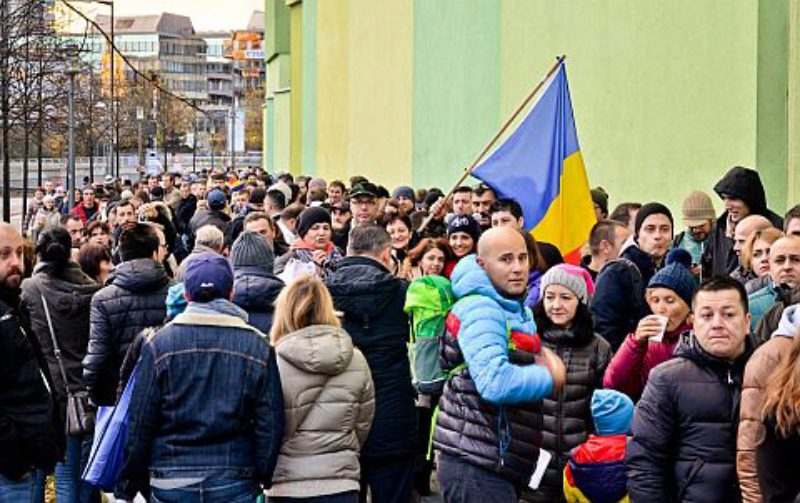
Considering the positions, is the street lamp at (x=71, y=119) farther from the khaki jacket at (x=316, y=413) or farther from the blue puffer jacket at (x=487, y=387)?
the blue puffer jacket at (x=487, y=387)

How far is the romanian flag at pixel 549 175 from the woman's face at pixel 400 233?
3.75ft

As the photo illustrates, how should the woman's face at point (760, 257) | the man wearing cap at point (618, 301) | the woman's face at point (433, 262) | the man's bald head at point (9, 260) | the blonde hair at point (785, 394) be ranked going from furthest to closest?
the woman's face at point (433, 262), the man wearing cap at point (618, 301), the woman's face at point (760, 257), the man's bald head at point (9, 260), the blonde hair at point (785, 394)

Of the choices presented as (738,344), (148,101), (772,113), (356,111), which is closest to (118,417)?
(738,344)

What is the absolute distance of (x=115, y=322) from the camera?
945cm

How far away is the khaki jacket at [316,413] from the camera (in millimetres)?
7656

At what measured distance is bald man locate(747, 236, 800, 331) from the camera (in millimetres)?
8570

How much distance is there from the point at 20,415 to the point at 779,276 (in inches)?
155

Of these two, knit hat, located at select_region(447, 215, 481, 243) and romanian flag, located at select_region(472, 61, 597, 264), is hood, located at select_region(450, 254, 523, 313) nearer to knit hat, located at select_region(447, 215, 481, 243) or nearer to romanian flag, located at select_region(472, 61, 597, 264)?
knit hat, located at select_region(447, 215, 481, 243)

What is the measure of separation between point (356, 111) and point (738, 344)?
31352 mm

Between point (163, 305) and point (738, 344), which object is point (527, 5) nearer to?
point (163, 305)

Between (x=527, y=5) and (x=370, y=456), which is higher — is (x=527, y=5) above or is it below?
above

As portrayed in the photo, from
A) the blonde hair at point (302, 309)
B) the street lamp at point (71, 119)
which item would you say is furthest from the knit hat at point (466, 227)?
the street lamp at point (71, 119)

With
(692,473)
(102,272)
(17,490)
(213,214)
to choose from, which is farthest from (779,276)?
(213,214)

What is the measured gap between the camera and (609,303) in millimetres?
9648
